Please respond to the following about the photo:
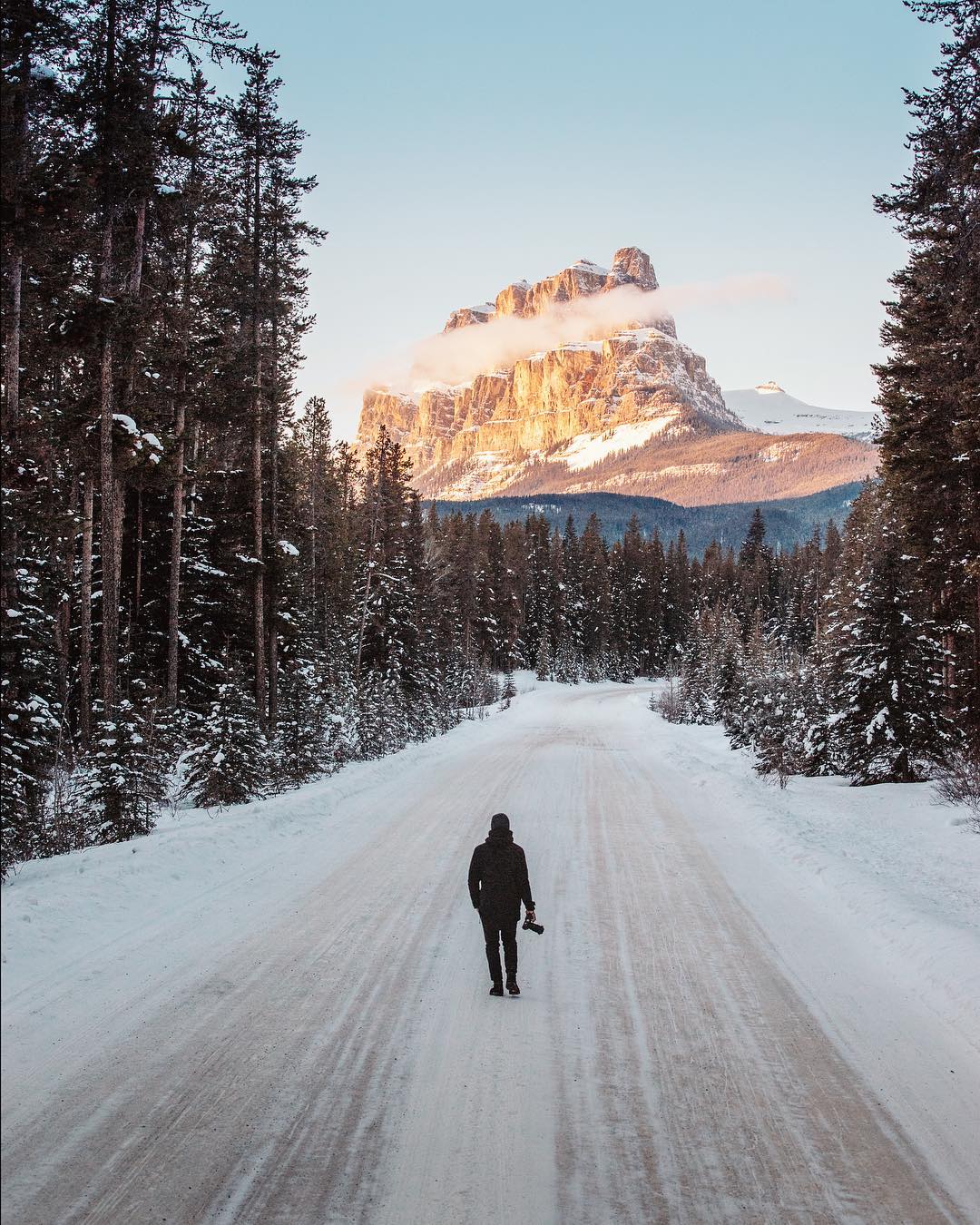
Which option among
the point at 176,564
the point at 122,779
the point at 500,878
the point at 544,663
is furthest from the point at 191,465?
the point at 544,663

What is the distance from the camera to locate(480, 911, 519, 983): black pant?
6141mm

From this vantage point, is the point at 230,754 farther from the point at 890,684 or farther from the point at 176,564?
the point at 890,684

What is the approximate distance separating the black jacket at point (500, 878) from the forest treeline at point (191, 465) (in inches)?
214

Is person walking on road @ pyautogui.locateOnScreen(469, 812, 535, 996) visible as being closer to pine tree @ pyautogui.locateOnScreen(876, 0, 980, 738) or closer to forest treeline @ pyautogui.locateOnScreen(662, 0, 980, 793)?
forest treeline @ pyautogui.locateOnScreen(662, 0, 980, 793)

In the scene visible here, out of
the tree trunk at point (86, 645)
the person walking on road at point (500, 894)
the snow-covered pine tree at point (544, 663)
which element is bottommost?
the snow-covered pine tree at point (544, 663)

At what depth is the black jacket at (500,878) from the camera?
633cm

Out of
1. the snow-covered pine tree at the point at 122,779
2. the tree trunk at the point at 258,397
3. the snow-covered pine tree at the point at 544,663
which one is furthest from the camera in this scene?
the snow-covered pine tree at the point at 544,663

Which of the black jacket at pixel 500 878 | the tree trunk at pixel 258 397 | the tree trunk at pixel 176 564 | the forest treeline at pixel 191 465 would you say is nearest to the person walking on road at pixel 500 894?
the black jacket at pixel 500 878

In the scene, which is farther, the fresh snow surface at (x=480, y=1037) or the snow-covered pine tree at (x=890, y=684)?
the snow-covered pine tree at (x=890, y=684)

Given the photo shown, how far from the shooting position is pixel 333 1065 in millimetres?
4953

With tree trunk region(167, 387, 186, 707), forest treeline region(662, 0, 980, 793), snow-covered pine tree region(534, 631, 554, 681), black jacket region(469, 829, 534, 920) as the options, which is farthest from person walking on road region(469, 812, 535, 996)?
snow-covered pine tree region(534, 631, 554, 681)

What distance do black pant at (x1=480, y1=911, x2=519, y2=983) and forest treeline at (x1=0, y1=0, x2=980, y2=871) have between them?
569 centimetres

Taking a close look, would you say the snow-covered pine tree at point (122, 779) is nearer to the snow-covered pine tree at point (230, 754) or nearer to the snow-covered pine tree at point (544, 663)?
the snow-covered pine tree at point (230, 754)

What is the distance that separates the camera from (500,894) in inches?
250
